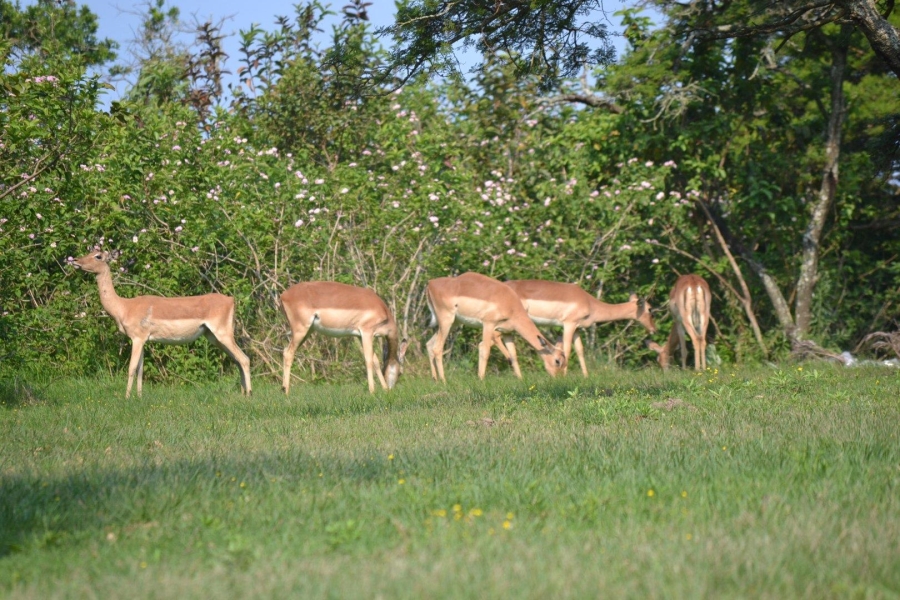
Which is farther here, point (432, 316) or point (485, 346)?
point (432, 316)

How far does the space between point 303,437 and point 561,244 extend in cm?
968

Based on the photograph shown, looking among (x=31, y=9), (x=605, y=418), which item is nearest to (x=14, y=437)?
(x=605, y=418)

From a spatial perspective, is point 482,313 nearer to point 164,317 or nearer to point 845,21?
point 164,317

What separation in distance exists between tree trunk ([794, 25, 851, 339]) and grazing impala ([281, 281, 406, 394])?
7.32m

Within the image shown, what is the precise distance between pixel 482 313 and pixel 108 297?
5.07 m

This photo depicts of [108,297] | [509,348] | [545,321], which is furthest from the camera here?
[545,321]

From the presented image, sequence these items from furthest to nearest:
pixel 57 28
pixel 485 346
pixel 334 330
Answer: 1. pixel 57 28
2. pixel 485 346
3. pixel 334 330

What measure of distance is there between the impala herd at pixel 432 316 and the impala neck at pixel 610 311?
0.02 metres

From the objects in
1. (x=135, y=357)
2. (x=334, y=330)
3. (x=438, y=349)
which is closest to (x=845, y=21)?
(x=334, y=330)

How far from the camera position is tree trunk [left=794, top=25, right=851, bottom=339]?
16.4 m

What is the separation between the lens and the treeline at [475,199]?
588 inches

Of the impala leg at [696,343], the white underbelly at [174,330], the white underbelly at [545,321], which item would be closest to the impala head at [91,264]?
the white underbelly at [174,330]

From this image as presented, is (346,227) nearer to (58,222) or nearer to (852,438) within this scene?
(58,222)

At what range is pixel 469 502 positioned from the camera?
5.95 meters
